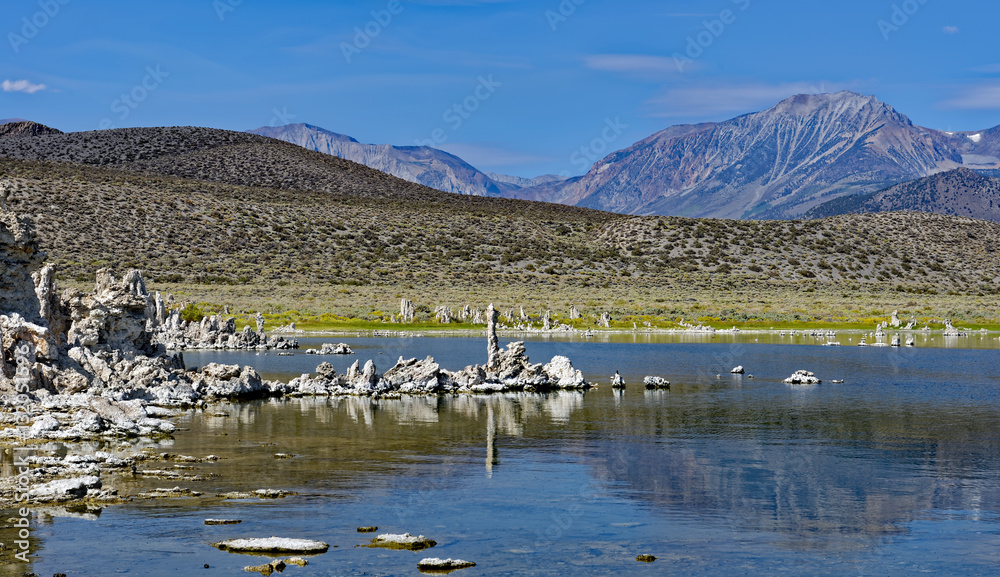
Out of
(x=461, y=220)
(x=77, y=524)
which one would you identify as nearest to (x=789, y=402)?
(x=77, y=524)

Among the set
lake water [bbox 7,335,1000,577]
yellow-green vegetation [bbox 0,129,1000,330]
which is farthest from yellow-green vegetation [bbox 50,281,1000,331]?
lake water [bbox 7,335,1000,577]

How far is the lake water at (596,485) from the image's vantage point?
49.0 ft

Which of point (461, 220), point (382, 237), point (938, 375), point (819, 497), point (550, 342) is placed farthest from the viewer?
point (461, 220)

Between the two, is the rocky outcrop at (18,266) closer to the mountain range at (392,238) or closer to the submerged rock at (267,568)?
the submerged rock at (267,568)

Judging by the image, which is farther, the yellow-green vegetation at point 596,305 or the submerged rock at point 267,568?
the yellow-green vegetation at point 596,305

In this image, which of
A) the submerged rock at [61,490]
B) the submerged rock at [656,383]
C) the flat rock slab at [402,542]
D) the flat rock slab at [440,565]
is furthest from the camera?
the submerged rock at [656,383]

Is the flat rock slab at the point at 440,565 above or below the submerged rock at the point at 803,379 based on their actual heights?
below

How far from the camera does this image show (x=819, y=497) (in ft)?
63.2

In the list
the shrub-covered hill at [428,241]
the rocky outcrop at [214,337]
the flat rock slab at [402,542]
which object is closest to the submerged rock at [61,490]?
the flat rock slab at [402,542]

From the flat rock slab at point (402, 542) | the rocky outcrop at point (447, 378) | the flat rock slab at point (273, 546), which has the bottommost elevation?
the flat rock slab at point (402, 542)

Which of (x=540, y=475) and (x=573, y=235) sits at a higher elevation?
(x=573, y=235)

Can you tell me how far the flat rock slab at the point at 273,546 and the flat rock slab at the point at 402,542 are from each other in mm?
854

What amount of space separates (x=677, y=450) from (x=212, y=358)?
95.3 feet

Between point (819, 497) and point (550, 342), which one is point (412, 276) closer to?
point (550, 342)
